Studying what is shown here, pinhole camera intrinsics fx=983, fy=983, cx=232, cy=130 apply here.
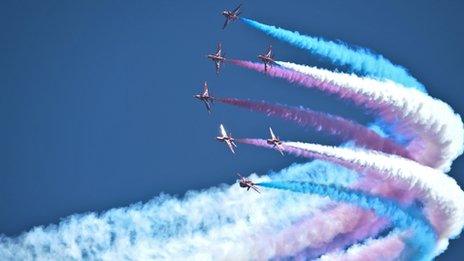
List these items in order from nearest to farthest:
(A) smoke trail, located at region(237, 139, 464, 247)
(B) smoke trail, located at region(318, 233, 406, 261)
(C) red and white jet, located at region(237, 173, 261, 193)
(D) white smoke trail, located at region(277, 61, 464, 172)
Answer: (A) smoke trail, located at region(237, 139, 464, 247)
(D) white smoke trail, located at region(277, 61, 464, 172)
(B) smoke trail, located at region(318, 233, 406, 261)
(C) red and white jet, located at region(237, 173, 261, 193)

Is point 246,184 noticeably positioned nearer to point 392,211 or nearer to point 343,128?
point 343,128

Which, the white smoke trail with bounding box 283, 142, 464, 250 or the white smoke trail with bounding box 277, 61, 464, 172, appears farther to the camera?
the white smoke trail with bounding box 277, 61, 464, 172

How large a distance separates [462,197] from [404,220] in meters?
3.12

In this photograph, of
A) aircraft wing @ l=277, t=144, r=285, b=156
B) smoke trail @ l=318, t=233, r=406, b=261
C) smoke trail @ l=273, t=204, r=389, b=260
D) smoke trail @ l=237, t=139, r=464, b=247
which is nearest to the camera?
smoke trail @ l=237, t=139, r=464, b=247

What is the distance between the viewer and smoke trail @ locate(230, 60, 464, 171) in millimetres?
48750

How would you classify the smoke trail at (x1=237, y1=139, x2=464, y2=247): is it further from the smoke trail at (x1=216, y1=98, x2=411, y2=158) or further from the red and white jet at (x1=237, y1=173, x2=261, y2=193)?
the red and white jet at (x1=237, y1=173, x2=261, y2=193)

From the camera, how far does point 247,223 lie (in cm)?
5284

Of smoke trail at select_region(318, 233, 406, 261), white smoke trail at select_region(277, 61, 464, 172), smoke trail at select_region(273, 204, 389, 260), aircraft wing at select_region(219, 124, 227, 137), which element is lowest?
smoke trail at select_region(318, 233, 406, 261)

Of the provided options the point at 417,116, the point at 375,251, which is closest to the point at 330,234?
the point at 375,251

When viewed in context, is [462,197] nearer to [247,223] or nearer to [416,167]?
[416,167]

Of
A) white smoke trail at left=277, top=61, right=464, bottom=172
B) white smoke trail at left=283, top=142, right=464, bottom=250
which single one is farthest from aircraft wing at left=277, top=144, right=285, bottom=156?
white smoke trail at left=277, top=61, right=464, bottom=172

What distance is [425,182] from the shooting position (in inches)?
1897

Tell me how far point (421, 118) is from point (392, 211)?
4.83 m

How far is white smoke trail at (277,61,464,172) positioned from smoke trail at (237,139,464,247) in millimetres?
1078
